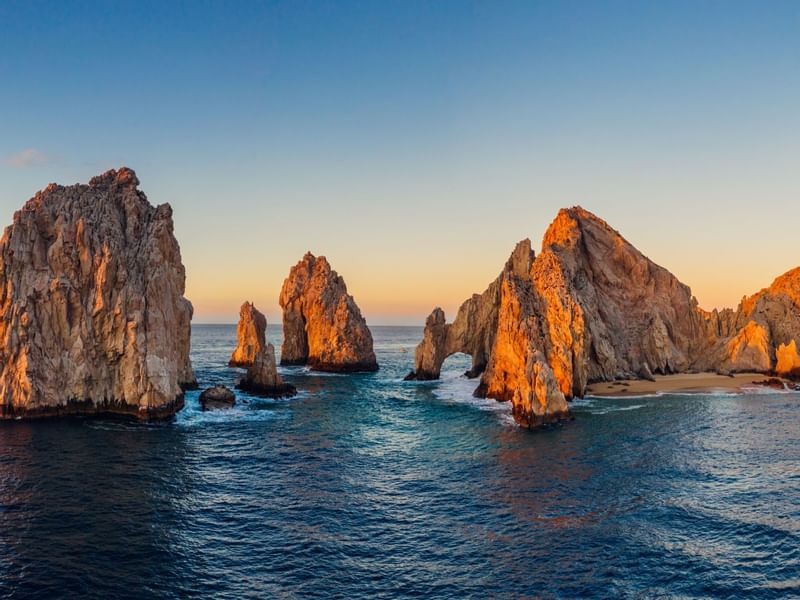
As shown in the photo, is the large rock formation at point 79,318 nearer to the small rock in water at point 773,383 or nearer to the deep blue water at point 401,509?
the deep blue water at point 401,509

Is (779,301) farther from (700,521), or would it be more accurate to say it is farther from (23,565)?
(23,565)

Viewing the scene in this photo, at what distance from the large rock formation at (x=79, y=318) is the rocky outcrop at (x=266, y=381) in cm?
1628

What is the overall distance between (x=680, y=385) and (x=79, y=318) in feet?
292

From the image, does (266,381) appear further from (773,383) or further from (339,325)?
(773,383)

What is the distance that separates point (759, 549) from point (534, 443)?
24294mm

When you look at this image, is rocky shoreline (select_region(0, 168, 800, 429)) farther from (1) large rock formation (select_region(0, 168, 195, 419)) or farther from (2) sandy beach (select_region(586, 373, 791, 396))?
(2) sandy beach (select_region(586, 373, 791, 396))

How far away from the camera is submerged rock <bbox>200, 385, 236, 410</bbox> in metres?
70.7

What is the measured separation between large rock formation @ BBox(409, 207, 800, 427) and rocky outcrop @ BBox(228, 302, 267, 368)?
39187 millimetres

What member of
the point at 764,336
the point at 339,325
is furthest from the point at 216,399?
the point at 764,336

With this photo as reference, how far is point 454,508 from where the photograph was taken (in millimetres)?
36312

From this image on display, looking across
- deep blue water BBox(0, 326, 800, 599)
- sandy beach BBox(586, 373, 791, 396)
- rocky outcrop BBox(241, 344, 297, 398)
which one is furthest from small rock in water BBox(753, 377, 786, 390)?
rocky outcrop BBox(241, 344, 297, 398)

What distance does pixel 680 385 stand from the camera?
9019 centimetres

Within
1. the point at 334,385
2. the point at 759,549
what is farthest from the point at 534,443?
the point at 334,385

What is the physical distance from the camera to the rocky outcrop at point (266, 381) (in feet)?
276
